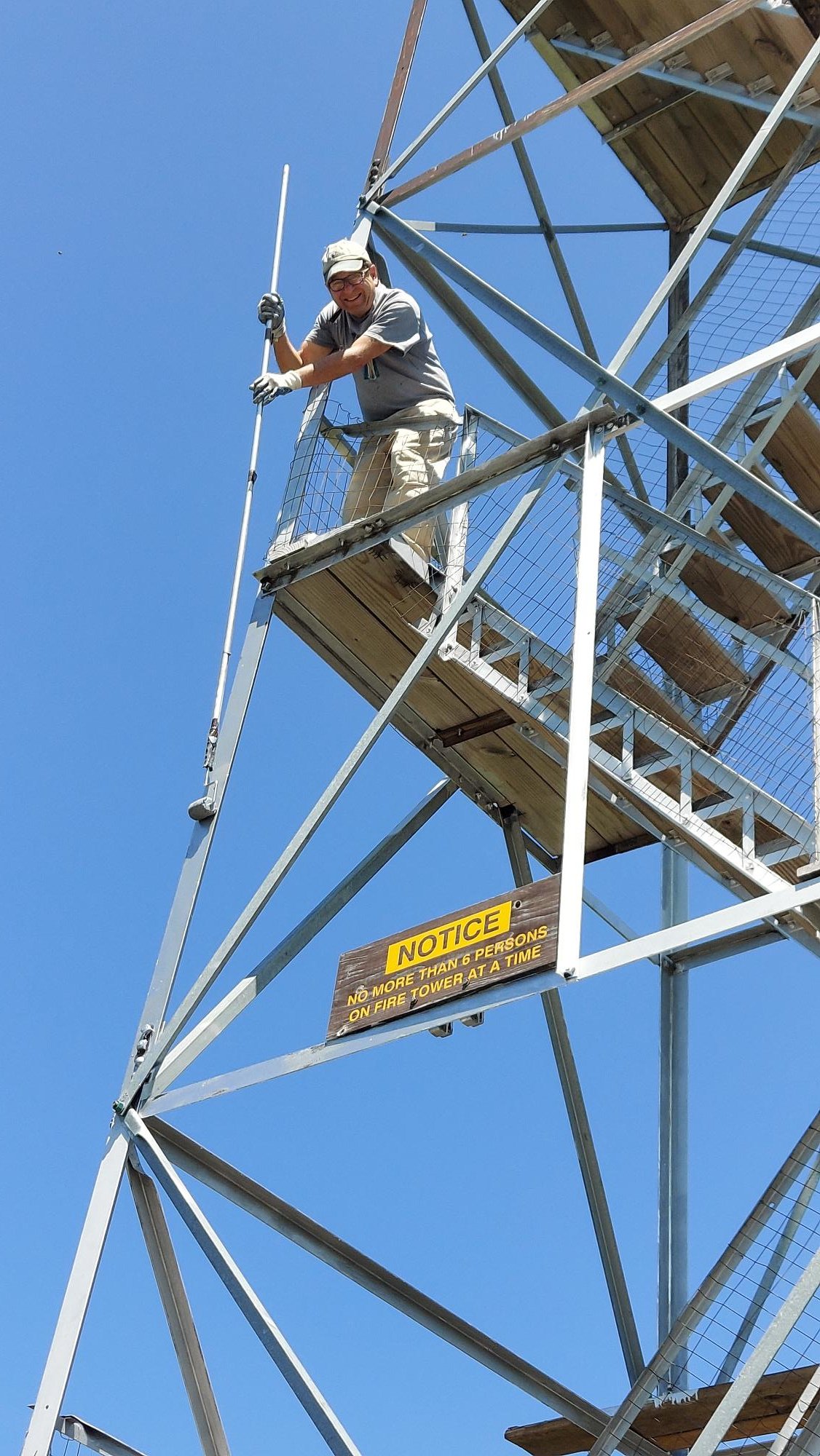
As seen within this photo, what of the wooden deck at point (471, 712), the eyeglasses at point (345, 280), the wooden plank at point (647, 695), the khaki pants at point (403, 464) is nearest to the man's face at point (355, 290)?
the eyeglasses at point (345, 280)

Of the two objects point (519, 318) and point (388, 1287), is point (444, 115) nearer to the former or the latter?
point (519, 318)

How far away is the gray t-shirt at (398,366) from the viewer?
11828mm

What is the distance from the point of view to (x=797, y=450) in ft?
41.5

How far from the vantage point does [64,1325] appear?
30.3ft

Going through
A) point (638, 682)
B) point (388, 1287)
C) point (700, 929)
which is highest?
point (638, 682)

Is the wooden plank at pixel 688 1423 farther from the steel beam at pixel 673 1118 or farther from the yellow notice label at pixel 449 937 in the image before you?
the yellow notice label at pixel 449 937

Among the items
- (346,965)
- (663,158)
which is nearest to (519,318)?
(346,965)

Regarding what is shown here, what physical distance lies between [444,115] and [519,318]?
→ 1.98m

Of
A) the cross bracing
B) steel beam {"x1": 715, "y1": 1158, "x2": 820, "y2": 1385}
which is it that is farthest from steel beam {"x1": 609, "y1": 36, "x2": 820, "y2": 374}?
steel beam {"x1": 715, "y1": 1158, "x2": 820, "y2": 1385}

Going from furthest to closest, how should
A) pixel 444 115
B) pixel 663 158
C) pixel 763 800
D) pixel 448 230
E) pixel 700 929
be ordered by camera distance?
pixel 663 158 → pixel 448 230 → pixel 444 115 → pixel 763 800 → pixel 700 929

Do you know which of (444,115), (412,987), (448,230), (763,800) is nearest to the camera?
(412,987)

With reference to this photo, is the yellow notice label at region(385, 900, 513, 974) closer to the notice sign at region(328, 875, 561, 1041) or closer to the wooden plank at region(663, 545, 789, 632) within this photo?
the notice sign at region(328, 875, 561, 1041)

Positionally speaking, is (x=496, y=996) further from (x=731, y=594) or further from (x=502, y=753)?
(x=731, y=594)

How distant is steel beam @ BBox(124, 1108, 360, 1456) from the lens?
9.23 m
